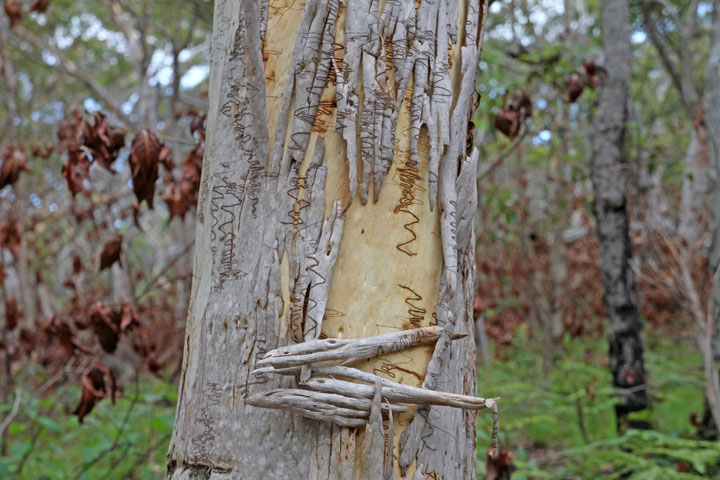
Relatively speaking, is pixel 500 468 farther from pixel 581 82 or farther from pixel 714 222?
pixel 714 222

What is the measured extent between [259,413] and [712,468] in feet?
13.2

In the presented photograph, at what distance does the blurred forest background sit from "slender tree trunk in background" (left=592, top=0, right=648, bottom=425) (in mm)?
111

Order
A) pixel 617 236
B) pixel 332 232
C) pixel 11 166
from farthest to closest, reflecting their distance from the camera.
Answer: pixel 617 236 → pixel 11 166 → pixel 332 232

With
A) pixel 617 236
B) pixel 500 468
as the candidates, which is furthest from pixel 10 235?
pixel 617 236

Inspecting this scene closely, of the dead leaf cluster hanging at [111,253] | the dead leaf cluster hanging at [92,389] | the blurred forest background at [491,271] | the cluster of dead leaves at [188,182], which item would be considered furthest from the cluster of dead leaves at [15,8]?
the dead leaf cluster hanging at [92,389]

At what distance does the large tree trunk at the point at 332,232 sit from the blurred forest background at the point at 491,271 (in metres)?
1.07

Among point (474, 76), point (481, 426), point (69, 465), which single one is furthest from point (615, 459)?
point (69, 465)

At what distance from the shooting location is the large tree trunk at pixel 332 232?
3.33ft

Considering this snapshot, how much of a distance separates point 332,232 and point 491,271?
8502mm

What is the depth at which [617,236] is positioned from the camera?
4.44 meters

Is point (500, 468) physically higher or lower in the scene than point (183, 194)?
lower

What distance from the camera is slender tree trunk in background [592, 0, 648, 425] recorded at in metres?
4.41

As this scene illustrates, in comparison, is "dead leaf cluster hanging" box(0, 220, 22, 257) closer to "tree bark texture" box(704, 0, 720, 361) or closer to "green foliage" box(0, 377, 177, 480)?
"green foliage" box(0, 377, 177, 480)

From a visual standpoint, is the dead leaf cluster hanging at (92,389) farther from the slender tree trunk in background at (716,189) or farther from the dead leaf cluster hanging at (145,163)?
the slender tree trunk in background at (716,189)
